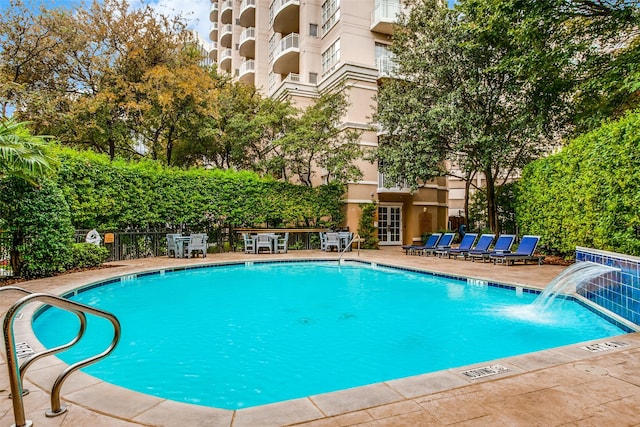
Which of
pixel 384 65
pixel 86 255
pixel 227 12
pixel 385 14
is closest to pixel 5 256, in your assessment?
pixel 86 255

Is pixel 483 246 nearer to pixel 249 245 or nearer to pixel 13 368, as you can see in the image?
pixel 249 245

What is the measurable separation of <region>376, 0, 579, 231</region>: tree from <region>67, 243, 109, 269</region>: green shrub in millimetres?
11347

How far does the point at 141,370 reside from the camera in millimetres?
4250

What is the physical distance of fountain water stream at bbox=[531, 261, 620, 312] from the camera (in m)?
6.50

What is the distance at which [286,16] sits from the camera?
24906mm

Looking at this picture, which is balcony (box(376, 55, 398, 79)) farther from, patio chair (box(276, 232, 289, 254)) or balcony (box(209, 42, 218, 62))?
balcony (box(209, 42, 218, 62))

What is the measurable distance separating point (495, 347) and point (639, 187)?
5.08 metres

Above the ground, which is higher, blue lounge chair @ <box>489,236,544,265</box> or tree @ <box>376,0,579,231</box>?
tree @ <box>376,0,579,231</box>

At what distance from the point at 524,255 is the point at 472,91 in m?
6.30

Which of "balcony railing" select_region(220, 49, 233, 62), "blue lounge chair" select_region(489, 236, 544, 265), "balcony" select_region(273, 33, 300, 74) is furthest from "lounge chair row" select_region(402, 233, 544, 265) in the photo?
"balcony railing" select_region(220, 49, 233, 62)

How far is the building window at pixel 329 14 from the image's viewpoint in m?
21.0

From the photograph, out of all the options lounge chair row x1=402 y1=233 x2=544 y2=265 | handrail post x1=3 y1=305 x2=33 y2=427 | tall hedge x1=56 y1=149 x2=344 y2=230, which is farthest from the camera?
tall hedge x1=56 y1=149 x2=344 y2=230

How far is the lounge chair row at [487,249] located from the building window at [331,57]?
11.8m

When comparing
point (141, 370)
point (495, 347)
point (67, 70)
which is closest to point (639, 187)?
point (495, 347)
